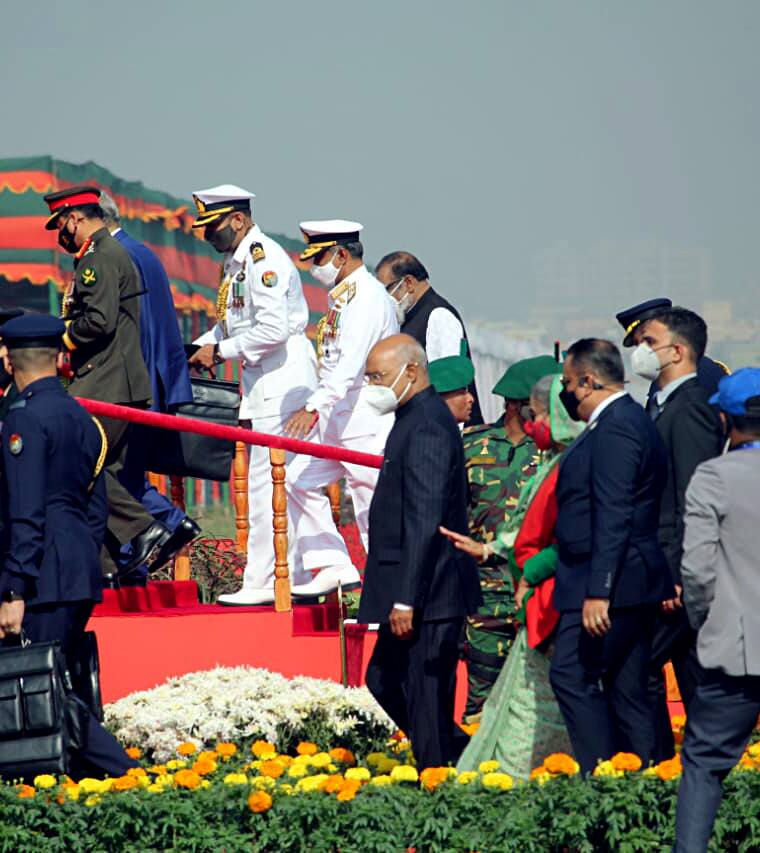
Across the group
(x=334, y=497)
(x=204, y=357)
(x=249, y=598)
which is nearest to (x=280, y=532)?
(x=249, y=598)

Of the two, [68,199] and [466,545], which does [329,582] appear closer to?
[68,199]

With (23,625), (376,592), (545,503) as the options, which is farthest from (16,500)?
(545,503)

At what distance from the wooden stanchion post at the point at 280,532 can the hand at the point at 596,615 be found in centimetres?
276

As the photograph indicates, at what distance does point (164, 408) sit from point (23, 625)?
2.73 m

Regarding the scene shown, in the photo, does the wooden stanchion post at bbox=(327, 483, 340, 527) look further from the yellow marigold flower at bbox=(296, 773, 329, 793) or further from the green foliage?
the green foliage

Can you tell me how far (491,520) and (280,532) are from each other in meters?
1.41

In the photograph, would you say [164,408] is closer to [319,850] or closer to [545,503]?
[545,503]

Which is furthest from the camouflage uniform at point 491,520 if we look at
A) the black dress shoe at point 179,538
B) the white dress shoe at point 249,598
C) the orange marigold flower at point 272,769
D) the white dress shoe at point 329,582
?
the black dress shoe at point 179,538

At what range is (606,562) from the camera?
6.20m

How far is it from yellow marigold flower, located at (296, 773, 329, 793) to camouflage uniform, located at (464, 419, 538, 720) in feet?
5.91

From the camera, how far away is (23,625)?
677cm

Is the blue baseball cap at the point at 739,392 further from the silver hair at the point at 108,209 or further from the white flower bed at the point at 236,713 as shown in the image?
the silver hair at the point at 108,209

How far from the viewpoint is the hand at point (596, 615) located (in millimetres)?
6195

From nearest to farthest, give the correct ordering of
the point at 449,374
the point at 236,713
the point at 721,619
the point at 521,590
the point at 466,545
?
the point at 721,619, the point at 466,545, the point at 521,590, the point at 236,713, the point at 449,374
